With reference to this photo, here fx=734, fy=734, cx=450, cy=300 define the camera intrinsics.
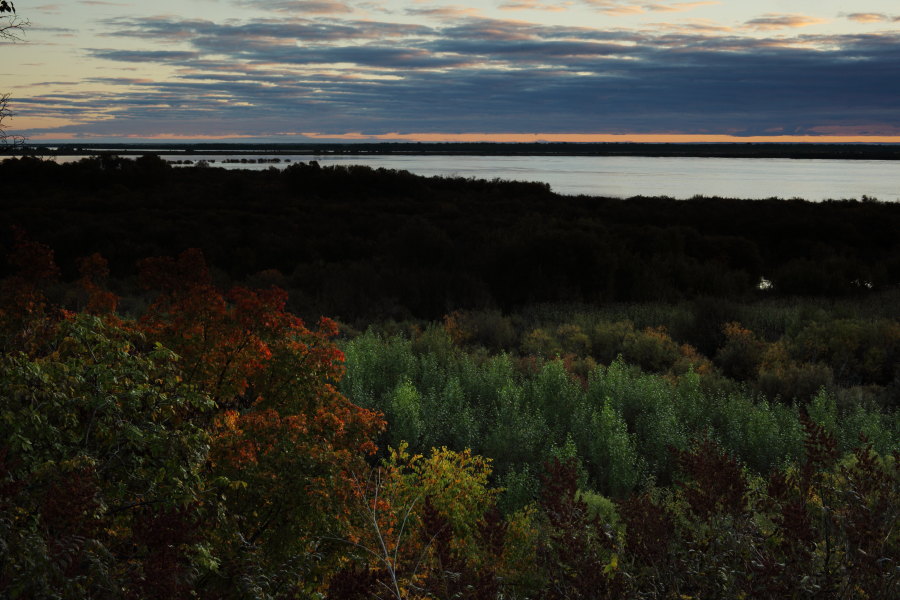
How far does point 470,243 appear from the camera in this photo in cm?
2664

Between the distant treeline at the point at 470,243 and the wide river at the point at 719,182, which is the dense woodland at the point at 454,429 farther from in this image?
the wide river at the point at 719,182

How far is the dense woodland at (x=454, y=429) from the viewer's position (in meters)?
3.67

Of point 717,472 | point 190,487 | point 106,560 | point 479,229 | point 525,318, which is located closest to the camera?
point 106,560

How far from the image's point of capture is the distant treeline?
73.6 feet

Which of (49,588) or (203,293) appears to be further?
(203,293)

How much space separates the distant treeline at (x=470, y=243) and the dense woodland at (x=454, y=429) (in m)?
0.18

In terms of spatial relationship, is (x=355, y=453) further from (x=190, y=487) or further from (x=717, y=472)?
(x=717, y=472)

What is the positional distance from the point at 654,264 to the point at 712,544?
21.9 metres

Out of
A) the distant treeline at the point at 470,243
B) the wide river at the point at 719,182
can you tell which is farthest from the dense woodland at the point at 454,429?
the wide river at the point at 719,182

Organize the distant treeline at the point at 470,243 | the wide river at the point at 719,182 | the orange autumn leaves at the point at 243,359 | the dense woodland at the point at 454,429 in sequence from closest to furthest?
1. the dense woodland at the point at 454,429
2. the orange autumn leaves at the point at 243,359
3. the distant treeline at the point at 470,243
4. the wide river at the point at 719,182

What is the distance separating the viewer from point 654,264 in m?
24.9

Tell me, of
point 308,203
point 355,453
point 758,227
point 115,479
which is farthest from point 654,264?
point 308,203

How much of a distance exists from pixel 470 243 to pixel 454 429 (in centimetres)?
1758

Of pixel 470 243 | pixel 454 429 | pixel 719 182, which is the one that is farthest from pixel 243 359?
pixel 719 182
